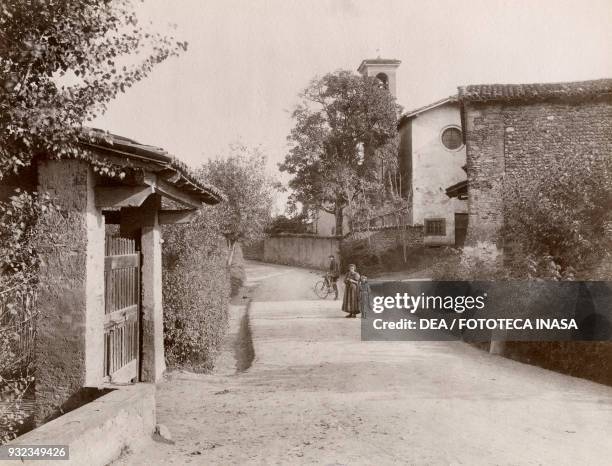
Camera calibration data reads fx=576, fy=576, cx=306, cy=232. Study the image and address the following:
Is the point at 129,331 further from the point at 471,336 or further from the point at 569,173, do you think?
the point at 569,173

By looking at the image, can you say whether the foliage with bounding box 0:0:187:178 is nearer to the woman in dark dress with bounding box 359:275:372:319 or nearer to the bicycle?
the woman in dark dress with bounding box 359:275:372:319

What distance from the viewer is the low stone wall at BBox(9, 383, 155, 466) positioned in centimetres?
349

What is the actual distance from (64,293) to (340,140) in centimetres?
2123

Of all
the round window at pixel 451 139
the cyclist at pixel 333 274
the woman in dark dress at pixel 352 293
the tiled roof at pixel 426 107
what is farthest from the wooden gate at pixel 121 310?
the round window at pixel 451 139

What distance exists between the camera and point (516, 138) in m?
13.7

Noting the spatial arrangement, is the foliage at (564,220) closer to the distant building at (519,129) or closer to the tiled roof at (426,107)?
the distant building at (519,129)

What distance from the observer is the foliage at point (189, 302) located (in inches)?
340

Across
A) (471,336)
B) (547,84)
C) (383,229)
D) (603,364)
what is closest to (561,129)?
(547,84)

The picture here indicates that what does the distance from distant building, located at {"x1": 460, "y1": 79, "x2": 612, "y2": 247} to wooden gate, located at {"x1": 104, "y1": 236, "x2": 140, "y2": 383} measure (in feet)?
27.9

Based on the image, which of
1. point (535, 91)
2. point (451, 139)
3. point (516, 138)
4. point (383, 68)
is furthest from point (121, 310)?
point (383, 68)

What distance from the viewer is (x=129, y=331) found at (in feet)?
22.9

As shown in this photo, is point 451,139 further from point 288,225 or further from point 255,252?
point 255,252

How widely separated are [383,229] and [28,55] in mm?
18961

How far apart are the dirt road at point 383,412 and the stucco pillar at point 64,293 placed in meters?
1.00
